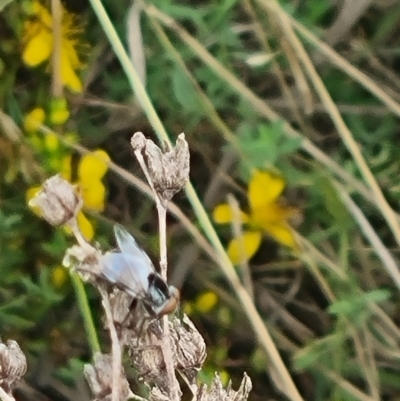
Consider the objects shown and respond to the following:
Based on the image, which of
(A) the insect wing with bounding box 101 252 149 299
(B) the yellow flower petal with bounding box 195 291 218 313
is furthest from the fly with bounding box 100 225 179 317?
(B) the yellow flower petal with bounding box 195 291 218 313

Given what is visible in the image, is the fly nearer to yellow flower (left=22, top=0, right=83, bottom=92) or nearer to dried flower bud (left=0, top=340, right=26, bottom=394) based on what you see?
dried flower bud (left=0, top=340, right=26, bottom=394)

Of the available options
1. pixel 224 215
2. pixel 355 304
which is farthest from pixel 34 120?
pixel 355 304

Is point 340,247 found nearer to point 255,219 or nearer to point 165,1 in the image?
point 255,219

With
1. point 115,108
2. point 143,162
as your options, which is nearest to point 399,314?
point 115,108

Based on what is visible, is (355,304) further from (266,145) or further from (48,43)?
(48,43)

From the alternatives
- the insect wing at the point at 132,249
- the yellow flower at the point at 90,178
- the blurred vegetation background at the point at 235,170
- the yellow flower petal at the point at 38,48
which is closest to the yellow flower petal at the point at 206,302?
the blurred vegetation background at the point at 235,170

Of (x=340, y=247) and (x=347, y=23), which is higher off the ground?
(x=347, y=23)
